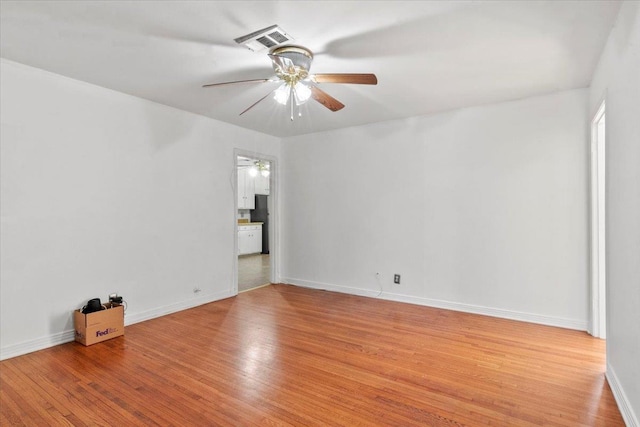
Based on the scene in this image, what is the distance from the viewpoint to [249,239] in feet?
29.2

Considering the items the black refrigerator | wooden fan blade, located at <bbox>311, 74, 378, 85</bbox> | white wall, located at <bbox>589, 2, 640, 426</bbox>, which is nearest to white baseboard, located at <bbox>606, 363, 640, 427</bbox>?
white wall, located at <bbox>589, 2, 640, 426</bbox>

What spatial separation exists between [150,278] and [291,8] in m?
3.13

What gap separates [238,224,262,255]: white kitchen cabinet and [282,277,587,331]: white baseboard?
12.1 ft

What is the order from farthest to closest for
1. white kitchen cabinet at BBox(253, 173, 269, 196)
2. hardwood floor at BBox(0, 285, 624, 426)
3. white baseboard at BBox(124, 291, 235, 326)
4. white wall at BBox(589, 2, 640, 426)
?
white kitchen cabinet at BBox(253, 173, 269, 196), white baseboard at BBox(124, 291, 235, 326), hardwood floor at BBox(0, 285, 624, 426), white wall at BBox(589, 2, 640, 426)

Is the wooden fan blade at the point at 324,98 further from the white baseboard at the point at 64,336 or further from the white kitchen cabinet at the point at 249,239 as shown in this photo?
the white kitchen cabinet at the point at 249,239

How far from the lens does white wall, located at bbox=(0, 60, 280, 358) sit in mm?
2789

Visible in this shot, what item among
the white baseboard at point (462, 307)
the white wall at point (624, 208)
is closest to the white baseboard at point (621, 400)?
the white wall at point (624, 208)

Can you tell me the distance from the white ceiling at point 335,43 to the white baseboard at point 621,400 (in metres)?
2.28

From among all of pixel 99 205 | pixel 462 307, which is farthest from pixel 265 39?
pixel 462 307

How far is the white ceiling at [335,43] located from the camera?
204cm

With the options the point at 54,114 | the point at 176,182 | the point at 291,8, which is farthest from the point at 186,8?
the point at 176,182

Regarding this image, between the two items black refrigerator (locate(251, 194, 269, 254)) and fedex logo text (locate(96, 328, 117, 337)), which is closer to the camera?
fedex logo text (locate(96, 328, 117, 337))

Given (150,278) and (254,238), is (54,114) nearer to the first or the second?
(150,278)

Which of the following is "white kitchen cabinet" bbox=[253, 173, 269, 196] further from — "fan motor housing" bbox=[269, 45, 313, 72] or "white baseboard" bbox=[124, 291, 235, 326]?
"fan motor housing" bbox=[269, 45, 313, 72]
